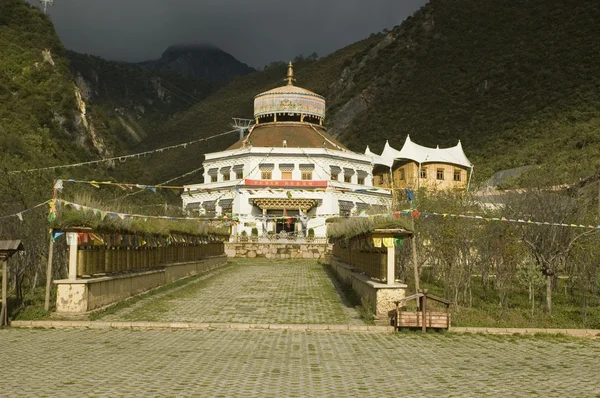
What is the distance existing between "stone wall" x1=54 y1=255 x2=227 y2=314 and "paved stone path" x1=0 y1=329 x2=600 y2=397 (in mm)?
1652

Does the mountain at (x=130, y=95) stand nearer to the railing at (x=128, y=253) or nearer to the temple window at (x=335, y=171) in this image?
the temple window at (x=335, y=171)

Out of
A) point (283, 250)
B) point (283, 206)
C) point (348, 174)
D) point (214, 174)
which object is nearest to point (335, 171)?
point (348, 174)

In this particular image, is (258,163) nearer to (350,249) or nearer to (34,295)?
(350,249)

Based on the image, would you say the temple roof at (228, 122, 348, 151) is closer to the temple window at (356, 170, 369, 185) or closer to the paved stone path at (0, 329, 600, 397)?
the temple window at (356, 170, 369, 185)

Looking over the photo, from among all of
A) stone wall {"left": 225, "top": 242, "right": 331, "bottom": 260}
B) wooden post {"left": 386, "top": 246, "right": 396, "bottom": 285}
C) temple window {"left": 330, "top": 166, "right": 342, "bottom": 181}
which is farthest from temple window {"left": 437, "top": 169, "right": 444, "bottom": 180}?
wooden post {"left": 386, "top": 246, "right": 396, "bottom": 285}

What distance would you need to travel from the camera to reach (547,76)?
294ft

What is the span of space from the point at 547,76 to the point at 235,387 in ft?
289

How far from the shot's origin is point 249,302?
2214 centimetres

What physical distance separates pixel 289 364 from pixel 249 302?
10.3 metres

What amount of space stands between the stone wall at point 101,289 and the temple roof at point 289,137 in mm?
41132

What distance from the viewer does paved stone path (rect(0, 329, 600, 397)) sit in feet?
32.4

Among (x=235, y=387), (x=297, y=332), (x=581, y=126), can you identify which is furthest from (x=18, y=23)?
(x=235, y=387)

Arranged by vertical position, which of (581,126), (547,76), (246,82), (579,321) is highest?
(246,82)

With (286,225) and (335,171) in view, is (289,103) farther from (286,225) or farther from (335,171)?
(286,225)
